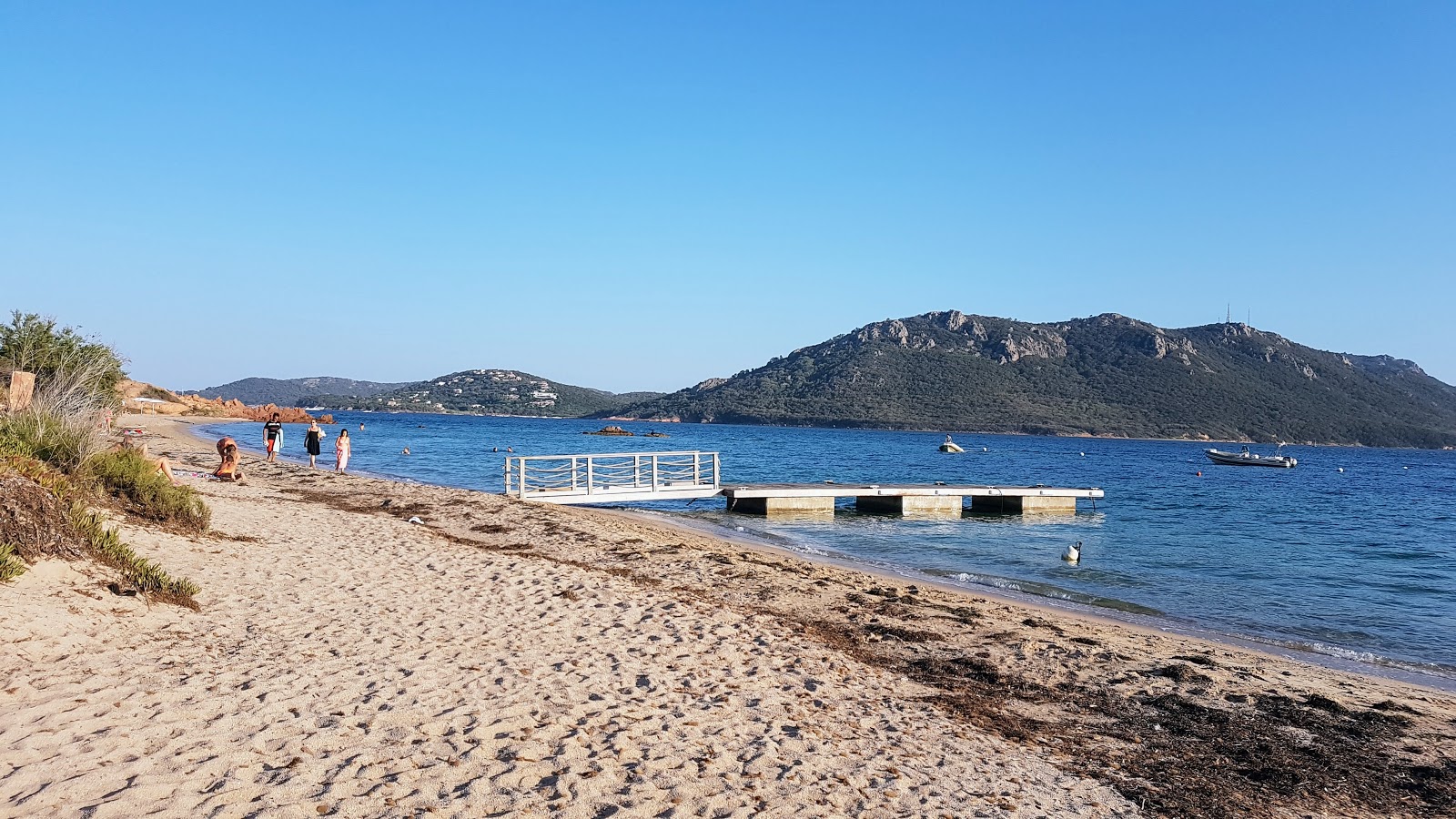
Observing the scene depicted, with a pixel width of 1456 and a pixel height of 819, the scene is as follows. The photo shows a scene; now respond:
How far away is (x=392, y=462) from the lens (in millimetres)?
42281

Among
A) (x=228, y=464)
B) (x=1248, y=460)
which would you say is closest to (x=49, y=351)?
(x=228, y=464)

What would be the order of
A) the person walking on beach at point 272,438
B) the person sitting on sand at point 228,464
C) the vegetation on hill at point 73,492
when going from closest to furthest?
1. the vegetation on hill at point 73,492
2. the person sitting on sand at point 228,464
3. the person walking on beach at point 272,438

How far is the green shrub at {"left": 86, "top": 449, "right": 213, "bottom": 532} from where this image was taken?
1112 cm

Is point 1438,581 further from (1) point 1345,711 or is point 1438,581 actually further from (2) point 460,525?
(2) point 460,525

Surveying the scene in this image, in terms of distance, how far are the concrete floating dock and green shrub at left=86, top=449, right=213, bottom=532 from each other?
53.8ft

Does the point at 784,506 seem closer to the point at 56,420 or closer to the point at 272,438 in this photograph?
the point at 272,438

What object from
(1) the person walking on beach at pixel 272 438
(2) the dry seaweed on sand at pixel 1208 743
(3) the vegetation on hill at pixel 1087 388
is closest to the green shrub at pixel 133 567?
(2) the dry seaweed on sand at pixel 1208 743

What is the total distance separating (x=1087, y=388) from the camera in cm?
13100

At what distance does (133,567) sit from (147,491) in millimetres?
3878

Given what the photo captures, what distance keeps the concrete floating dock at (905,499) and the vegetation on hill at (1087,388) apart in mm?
91063

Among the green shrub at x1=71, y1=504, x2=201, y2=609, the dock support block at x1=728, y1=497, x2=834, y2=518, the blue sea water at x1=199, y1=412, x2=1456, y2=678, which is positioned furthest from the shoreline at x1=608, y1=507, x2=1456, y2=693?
the green shrub at x1=71, y1=504, x2=201, y2=609

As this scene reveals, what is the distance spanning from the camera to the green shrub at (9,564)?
266 inches

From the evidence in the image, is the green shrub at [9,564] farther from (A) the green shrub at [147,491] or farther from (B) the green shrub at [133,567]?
(A) the green shrub at [147,491]

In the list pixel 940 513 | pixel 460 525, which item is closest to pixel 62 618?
pixel 460 525
